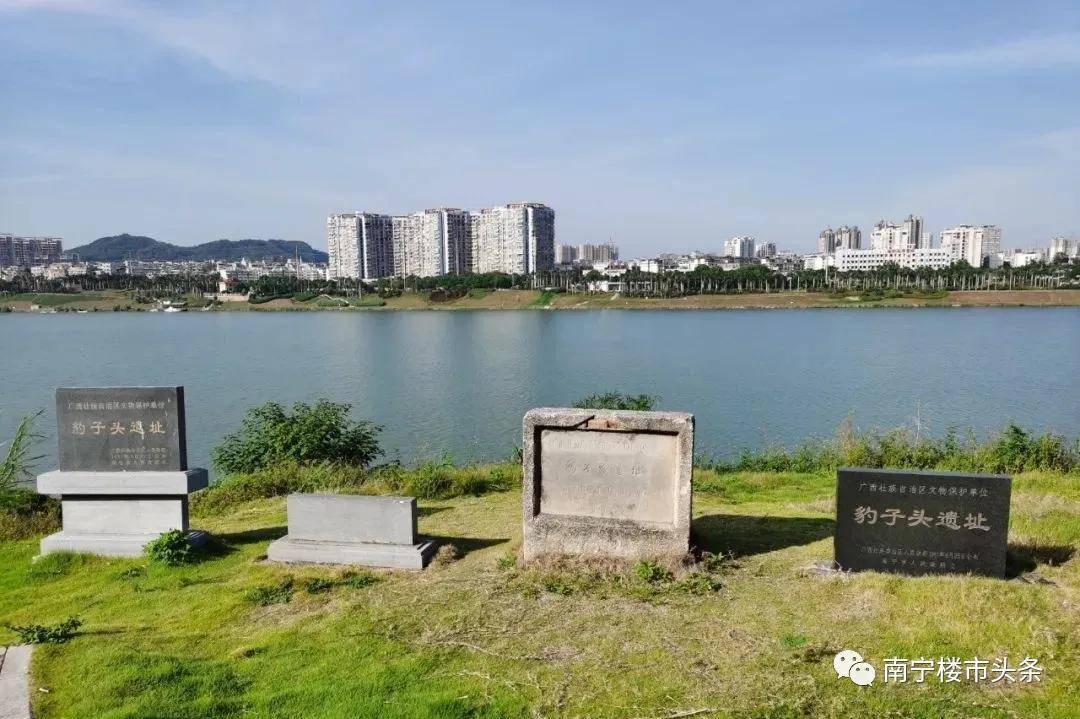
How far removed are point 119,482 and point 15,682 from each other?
3.86m

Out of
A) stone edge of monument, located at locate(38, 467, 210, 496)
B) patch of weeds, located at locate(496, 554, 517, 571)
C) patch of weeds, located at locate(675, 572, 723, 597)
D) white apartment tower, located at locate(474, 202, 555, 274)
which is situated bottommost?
patch of weeds, located at locate(496, 554, 517, 571)

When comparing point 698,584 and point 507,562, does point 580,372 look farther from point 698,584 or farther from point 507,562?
point 698,584

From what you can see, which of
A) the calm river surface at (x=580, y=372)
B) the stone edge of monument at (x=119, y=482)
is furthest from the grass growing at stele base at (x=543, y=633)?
the calm river surface at (x=580, y=372)

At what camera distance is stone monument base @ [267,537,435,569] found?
7.79 m

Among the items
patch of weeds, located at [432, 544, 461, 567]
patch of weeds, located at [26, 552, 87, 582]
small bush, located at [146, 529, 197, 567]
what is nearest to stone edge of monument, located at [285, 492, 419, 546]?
patch of weeds, located at [432, 544, 461, 567]

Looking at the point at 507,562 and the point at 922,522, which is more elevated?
the point at 922,522

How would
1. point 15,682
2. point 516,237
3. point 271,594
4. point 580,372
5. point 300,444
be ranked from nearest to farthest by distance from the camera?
1. point 15,682
2. point 271,594
3. point 300,444
4. point 580,372
5. point 516,237

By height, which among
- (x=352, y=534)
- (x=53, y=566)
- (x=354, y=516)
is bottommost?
(x=53, y=566)

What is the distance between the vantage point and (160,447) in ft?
28.8

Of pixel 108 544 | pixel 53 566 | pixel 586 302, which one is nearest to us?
pixel 53 566

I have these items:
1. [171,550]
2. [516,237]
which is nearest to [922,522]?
[171,550]

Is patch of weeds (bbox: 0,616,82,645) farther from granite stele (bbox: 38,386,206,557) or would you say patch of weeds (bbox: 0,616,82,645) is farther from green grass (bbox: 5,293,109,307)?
green grass (bbox: 5,293,109,307)

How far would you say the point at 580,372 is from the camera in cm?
4203

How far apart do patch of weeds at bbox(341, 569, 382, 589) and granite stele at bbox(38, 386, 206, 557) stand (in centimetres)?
236
